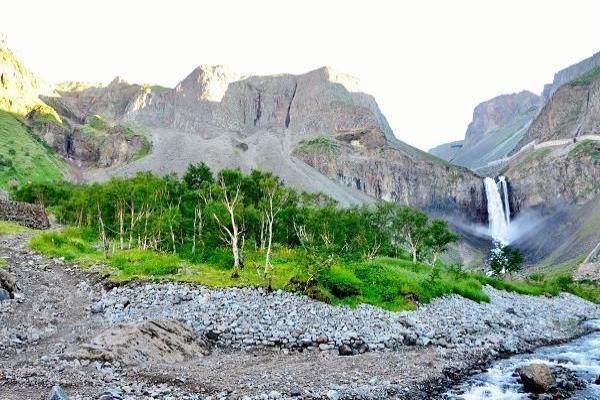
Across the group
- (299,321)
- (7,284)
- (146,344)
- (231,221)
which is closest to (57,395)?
(146,344)

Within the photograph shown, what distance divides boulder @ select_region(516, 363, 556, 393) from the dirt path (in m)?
3.74

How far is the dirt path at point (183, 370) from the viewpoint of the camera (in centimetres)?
1822

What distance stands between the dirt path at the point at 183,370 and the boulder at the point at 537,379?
3.74 m

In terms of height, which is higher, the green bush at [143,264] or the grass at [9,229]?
the grass at [9,229]

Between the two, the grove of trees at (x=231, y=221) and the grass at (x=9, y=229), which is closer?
the grove of trees at (x=231, y=221)

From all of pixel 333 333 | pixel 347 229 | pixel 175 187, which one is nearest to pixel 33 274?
pixel 333 333

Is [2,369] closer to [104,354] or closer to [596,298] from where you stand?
[104,354]

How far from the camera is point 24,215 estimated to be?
85.1 meters

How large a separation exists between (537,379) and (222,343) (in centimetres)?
1620

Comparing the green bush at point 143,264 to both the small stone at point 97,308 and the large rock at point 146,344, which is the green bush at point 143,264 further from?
the large rock at point 146,344

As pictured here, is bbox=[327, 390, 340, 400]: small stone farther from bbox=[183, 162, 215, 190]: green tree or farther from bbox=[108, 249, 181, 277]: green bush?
bbox=[183, 162, 215, 190]: green tree

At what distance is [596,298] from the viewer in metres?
97.4

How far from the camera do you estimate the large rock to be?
2156cm

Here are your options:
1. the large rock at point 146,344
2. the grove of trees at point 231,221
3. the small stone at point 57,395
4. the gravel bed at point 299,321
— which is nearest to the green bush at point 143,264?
the grove of trees at point 231,221
